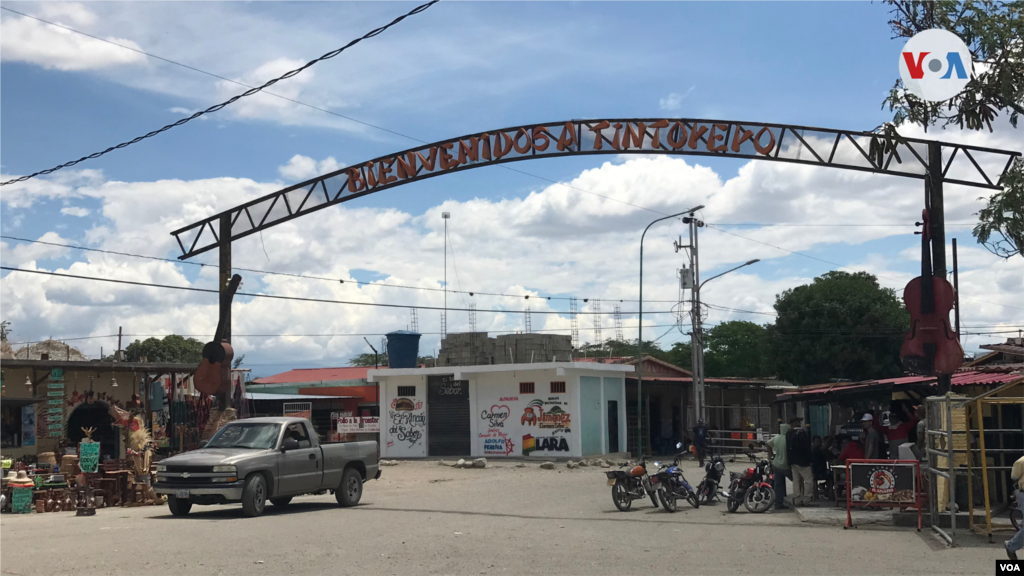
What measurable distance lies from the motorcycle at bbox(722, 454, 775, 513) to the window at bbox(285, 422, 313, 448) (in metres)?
8.19

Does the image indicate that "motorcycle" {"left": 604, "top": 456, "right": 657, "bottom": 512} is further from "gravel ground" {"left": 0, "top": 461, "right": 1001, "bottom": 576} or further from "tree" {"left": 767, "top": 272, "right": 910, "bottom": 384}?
"tree" {"left": 767, "top": 272, "right": 910, "bottom": 384}

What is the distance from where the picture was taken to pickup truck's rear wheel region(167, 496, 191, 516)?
16.8m

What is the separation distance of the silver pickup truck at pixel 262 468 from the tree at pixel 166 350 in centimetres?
7196

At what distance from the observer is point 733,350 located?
84.4m

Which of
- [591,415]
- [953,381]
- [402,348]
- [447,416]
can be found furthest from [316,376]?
[953,381]

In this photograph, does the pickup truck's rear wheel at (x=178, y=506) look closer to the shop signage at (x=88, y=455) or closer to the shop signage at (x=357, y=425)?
the shop signage at (x=88, y=455)

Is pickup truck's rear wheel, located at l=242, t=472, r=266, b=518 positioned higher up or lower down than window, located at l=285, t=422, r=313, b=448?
lower down

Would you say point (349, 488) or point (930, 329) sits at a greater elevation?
point (930, 329)

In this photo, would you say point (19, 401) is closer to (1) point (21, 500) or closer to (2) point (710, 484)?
(1) point (21, 500)

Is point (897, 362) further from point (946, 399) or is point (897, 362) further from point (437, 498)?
point (946, 399)

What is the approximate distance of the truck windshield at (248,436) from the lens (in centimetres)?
1752

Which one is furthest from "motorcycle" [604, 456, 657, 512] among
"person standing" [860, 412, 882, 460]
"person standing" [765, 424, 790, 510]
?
"person standing" [860, 412, 882, 460]

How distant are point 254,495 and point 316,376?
152 feet

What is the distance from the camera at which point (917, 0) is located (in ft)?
48.2
